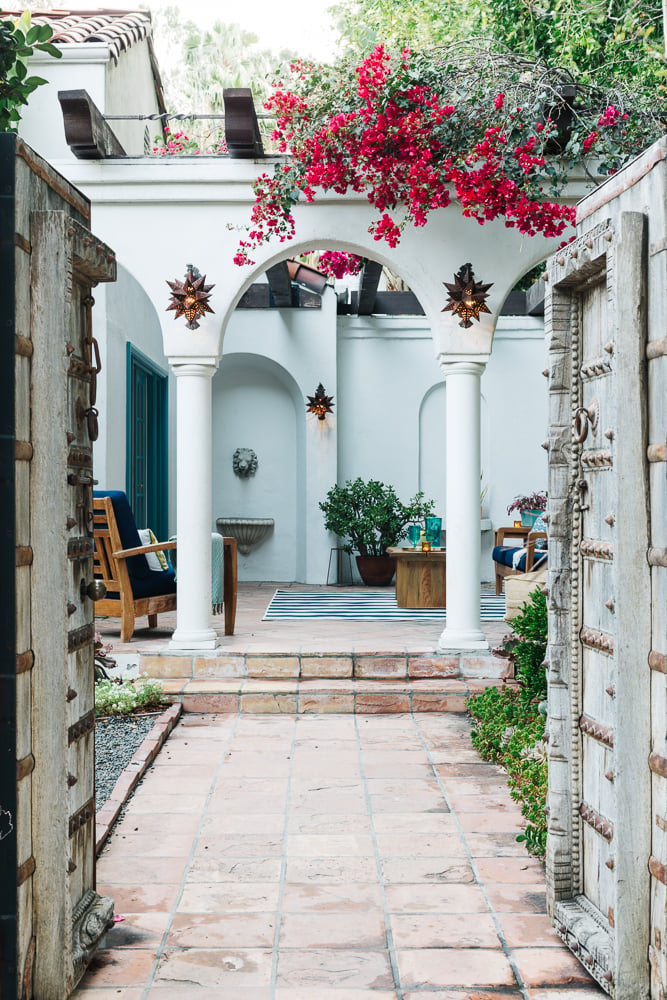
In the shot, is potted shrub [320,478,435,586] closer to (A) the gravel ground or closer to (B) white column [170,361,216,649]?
(B) white column [170,361,216,649]

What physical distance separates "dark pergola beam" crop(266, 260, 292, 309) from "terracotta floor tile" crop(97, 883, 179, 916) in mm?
6579

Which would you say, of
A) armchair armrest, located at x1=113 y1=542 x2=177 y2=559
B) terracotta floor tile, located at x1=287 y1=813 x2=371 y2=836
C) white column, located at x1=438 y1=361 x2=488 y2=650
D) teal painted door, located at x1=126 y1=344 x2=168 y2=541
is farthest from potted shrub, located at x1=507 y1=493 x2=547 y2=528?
terracotta floor tile, located at x1=287 y1=813 x2=371 y2=836

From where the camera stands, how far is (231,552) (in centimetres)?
691

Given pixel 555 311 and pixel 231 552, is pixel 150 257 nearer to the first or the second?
pixel 231 552

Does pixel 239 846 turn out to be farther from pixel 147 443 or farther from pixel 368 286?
pixel 147 443

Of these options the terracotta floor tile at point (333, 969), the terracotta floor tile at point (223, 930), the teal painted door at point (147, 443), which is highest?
the teal painted door at point (147, 443)

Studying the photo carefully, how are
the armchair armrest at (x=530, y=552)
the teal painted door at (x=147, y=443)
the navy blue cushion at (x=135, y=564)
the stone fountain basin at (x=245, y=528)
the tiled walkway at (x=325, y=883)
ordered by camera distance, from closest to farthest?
the tiled walkway at (x=325, y=883) < the navy blue cushion at (x=135, y=564) < the armchair armrest at (x=530, y=552) < the teal painted door at (x=147, y=443) < the stone fountain basin at (x=245, y=528)

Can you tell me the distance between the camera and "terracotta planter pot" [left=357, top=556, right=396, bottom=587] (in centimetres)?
1038

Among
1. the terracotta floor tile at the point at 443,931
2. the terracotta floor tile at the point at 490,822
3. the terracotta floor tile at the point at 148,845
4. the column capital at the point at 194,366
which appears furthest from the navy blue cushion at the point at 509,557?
the terracotta floor tile at the point at 443,931

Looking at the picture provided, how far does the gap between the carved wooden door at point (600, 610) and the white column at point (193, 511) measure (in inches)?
144

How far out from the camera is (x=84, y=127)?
5785 mm

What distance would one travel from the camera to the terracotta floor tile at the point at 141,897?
9.84 feet

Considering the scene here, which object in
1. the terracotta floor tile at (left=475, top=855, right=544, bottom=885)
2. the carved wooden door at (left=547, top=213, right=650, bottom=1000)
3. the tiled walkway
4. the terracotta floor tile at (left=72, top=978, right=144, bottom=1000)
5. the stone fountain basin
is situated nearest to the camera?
the carved wooden door at (left=547, top=213, right=650, bottom=1000)

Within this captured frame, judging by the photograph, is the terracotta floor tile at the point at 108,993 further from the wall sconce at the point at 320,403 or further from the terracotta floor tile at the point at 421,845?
the wall sconce at the point at 320,403
